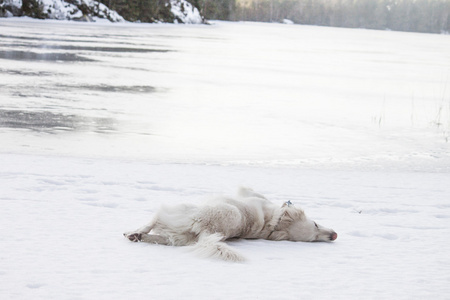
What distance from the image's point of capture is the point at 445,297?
3982 mm

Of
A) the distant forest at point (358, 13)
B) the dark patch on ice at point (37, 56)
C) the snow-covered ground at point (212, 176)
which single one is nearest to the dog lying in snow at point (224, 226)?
the snow-covered ground at point (212, 176)

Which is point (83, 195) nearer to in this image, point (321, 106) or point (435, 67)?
point (321, 106)

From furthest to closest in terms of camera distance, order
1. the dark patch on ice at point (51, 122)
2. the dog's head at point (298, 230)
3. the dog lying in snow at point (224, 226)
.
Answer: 1. the dark patch on ice at point (51, 122)
2. the dog's head at point (298, 230)
3. the dog lying in snow at point (224, 226)

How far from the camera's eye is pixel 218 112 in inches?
598

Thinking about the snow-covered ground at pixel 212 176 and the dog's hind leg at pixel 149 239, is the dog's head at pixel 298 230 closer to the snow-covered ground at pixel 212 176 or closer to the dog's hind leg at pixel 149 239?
the snow-covered ground at pixel 212 176

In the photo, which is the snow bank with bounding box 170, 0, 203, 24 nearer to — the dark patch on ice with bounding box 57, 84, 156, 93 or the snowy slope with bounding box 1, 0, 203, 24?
the snowy slope with bounding box 1, 0, 203, 24

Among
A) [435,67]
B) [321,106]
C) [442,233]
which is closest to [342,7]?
[435,67]

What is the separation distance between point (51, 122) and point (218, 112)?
4545 millimetres

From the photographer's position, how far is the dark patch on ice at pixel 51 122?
11.5 meters

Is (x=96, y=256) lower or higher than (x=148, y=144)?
higher

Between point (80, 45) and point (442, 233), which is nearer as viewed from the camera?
point (442, 233)

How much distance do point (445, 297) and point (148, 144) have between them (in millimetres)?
7537

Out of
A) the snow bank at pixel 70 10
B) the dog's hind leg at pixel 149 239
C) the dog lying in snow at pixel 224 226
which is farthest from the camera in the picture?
the snow bank at pixel 70 10

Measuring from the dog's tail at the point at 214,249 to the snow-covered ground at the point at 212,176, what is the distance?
65mm
